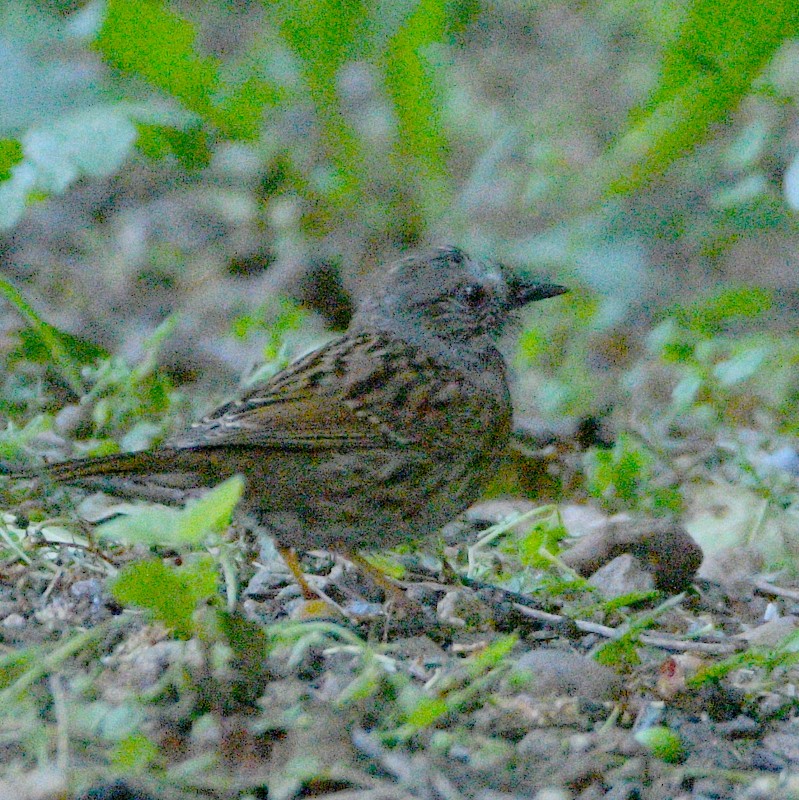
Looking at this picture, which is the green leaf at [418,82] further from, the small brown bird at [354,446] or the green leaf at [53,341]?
the small brown bird at [354,446]

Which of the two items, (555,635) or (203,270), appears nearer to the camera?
(555,635)

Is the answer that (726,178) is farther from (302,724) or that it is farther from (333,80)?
(302,724)

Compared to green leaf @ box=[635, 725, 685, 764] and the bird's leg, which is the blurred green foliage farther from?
green leaf @ box=[635, 725, 685, 764]

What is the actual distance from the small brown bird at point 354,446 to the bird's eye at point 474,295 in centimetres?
12

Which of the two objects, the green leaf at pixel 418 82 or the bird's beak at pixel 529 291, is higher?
the green leaf at pixel 418 82

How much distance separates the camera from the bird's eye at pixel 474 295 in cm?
427

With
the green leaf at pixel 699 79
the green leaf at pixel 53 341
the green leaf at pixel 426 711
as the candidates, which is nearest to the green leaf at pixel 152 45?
the green leaf at pixel 53 341

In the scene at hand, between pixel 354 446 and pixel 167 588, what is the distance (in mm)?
1276

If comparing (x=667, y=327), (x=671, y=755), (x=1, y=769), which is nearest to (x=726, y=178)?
(x=667, y=327)

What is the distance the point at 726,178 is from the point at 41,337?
3.80 meters

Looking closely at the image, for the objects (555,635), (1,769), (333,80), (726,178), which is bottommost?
(555,635)

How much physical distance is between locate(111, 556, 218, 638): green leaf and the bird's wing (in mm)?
932

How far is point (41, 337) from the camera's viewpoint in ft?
15.9

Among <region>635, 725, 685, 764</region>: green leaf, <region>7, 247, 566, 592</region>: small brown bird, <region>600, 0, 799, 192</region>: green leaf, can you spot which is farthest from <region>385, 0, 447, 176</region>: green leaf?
<region>635, 725, 685, 764</region>: green leaf
